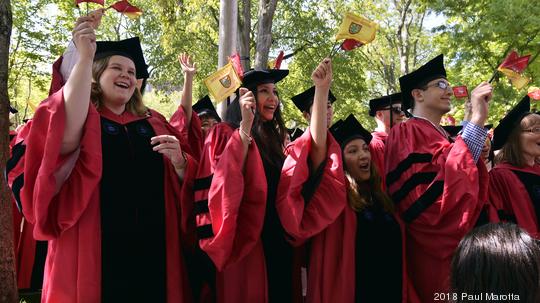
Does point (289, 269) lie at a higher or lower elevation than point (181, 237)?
lower

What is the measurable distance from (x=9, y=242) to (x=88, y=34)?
8.51 feet

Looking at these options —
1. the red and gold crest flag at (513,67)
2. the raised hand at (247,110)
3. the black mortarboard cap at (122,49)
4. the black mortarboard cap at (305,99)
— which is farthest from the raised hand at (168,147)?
the red and gold crest flag at (513,67)

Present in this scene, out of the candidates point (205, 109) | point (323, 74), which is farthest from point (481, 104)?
point (205, 109)

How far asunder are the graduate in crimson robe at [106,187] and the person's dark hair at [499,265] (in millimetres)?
1902

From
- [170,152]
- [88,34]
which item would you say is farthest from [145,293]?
[88,34]

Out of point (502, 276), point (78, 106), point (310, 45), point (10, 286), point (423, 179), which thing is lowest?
point (10, 286)

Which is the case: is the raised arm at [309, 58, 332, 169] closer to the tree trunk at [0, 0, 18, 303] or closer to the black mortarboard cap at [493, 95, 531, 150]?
the black mortarboard cap at [493, 95, 531, 150]

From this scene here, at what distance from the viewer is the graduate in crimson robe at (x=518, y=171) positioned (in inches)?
146

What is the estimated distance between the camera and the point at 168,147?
293 centimetres

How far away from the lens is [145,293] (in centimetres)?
287

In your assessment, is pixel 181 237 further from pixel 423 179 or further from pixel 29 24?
pixel 29 24

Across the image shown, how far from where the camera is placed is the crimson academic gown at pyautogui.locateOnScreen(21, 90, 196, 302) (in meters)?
2.50

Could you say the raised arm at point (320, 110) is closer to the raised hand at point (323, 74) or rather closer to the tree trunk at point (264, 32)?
the raised hand at point (323, 74)

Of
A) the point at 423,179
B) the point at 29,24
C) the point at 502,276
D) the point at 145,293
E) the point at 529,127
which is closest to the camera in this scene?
the point at 502,276
